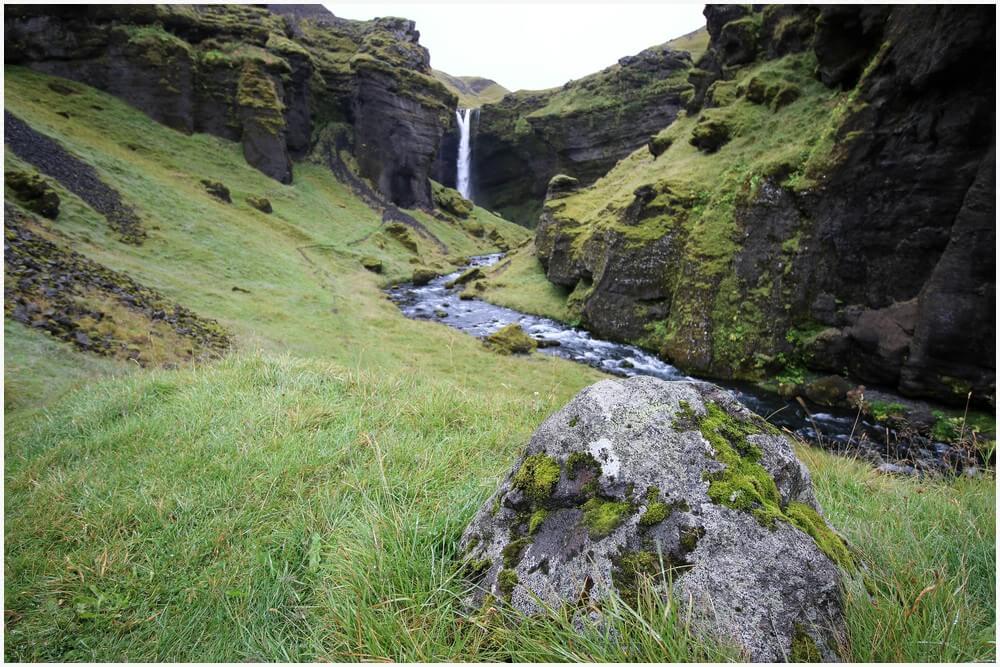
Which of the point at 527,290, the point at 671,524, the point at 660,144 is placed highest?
the point at 660,144

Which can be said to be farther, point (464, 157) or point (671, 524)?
point (464, 157)

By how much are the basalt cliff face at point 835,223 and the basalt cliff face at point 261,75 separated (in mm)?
44888

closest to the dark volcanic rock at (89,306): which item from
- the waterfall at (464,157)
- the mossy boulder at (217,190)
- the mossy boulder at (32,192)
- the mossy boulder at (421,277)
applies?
the mossy boulder at (32,192)

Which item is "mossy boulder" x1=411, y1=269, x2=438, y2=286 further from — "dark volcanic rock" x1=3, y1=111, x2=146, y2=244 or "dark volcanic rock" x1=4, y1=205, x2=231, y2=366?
"dark volcanic rock" x1=4, y1=205, x2=231, y2=366

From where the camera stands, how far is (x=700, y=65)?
37156mm

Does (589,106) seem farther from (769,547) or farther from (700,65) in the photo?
(769,547)

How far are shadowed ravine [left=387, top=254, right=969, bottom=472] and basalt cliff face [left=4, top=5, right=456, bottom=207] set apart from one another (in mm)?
31763

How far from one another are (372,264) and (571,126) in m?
49.0

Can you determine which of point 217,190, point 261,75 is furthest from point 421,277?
point 261,75

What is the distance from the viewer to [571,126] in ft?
239

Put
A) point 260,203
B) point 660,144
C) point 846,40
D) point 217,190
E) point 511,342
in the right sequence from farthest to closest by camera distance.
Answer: point 260,203 → point 217,190 → point 660,144 → point 511,342 → point 846,40

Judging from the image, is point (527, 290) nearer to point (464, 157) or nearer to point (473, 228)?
point (473, 228)

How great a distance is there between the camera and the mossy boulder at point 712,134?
2286 cm

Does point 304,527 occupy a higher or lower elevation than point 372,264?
higher
